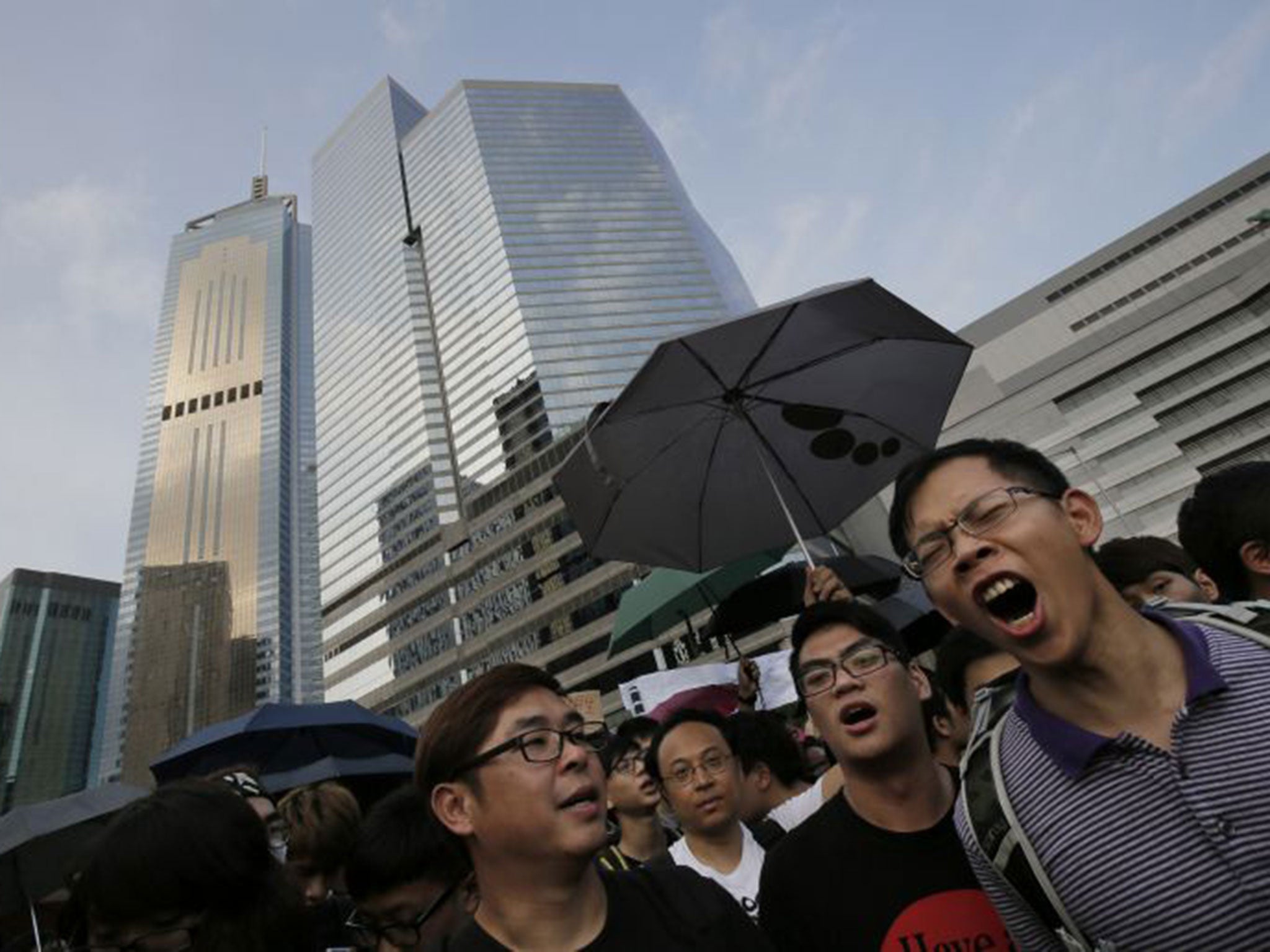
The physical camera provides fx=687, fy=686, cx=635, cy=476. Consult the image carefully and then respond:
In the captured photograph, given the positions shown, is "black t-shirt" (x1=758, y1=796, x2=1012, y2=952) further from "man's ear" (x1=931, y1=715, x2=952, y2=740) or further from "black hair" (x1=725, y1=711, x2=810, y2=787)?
"black hair" (x1=725, y1=711, x2=810, y2=787)

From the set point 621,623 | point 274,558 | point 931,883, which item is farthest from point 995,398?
point 274,558

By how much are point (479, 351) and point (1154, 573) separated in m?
77.0

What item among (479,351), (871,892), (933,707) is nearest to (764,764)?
(933,707)

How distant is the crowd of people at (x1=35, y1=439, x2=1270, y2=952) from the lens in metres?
1.22

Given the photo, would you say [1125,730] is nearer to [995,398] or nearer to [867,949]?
[867,949]

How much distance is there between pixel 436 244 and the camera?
8631cm

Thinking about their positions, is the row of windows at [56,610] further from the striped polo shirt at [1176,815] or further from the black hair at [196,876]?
the striped polo shirt at [1176,815]

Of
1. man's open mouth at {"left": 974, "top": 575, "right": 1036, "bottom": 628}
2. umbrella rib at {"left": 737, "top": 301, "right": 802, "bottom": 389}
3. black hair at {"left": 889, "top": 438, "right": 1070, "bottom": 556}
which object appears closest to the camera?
man's open mouth at {"left": 974, "top": 575, "right": 1036, "bottom": 628}

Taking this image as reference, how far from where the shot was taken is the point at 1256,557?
2434mm

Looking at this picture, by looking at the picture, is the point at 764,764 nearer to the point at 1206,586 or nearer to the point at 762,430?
the point at 762,430

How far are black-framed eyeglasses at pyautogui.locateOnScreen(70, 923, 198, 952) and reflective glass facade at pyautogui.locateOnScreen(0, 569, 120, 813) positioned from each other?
131 m

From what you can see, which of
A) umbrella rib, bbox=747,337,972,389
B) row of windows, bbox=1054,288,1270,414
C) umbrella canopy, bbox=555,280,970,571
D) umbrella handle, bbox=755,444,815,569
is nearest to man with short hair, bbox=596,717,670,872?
umbrella canopy, bbox=555,280,970,571

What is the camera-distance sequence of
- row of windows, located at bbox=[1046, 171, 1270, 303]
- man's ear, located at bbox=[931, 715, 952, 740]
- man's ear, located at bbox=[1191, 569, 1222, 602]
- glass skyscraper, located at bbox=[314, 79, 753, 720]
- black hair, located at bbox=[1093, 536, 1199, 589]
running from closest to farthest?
man's ear, located at bbox=[1191, 569, 1222, 602]
black hair, located at bbox=[1093, 536, 1199, 589]
man's ear, located at bbox=[931, 715, 952, 740]
row of windows, located at bbox=[1046, 171, 1270, 303]
glass skyscraper, located at bbox=[314, 79, 753, 720]

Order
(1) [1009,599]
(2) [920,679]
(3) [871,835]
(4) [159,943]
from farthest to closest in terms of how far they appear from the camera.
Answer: (2) [920,679] < (3) [871,835] < (4) [159,943] < (1) [1009,599]
